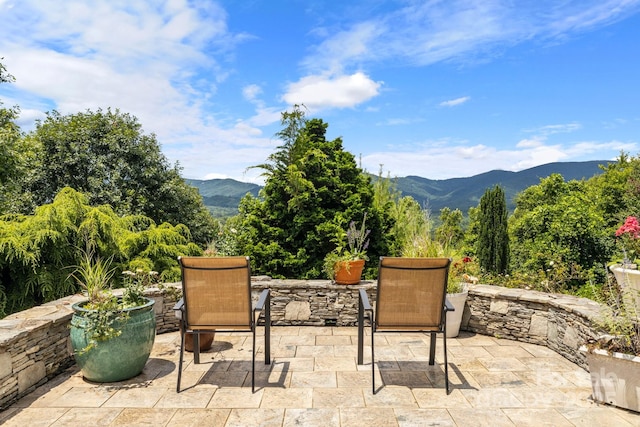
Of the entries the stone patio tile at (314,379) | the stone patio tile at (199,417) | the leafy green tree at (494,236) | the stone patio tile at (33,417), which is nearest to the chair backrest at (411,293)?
the stone patio tile at (314,379)

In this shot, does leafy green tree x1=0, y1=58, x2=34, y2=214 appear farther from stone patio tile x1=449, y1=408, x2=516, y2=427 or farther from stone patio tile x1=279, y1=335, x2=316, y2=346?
stone patio tile x1=449, y1=408, x2=516, y2=427

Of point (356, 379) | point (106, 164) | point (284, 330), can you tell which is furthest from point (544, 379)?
point (106, 164)

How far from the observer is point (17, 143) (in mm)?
8812

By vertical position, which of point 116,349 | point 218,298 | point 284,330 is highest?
point 218,298

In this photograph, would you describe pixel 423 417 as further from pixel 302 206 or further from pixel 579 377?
Result: pixel 302 206

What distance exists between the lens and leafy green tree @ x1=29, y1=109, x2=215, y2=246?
11.3 meters

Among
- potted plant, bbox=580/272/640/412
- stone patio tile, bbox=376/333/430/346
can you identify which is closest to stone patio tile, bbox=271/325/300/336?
stone patio tile, bbox=376/333/430/346

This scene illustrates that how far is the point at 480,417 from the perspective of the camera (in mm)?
2430

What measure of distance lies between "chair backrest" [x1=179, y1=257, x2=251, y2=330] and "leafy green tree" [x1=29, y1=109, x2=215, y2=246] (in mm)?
8939

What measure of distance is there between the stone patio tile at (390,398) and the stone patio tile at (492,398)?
15.9 inches

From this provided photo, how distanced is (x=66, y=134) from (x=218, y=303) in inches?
450

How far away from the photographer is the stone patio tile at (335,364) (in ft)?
10.7

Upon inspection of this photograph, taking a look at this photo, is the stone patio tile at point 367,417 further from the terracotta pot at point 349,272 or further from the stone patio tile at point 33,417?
the terracotta pot at point 349,272

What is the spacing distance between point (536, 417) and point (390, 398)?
2.94ft
